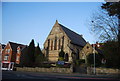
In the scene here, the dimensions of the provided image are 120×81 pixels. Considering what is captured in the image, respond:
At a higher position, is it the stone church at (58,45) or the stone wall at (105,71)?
the stone church at (58,45)

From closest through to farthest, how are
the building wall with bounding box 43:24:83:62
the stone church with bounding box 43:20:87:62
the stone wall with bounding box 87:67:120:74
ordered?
the stone wall with bounding box 87:67:120:74
the stone church with bounding box 43:20:87:62
the building wall with bounding box 43:24:83:62

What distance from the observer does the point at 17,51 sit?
54.8m

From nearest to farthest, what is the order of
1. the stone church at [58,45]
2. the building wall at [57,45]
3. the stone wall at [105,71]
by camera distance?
the stone wall at [105,71]
the stone church at [58,45]
the building wall at [57,45]

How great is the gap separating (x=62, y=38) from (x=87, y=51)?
10.7 meters

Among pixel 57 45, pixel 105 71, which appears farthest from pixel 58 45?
pixel 105 71

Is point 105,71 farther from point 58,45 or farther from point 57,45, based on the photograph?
point 57,45

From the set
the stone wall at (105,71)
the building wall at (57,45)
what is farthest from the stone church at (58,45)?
the stone wall at (105,71)

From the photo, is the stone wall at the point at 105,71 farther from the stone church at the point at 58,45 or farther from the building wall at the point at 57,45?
the building wall at the point at 57,45

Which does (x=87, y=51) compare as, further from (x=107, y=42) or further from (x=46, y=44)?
(x=107, y=42)

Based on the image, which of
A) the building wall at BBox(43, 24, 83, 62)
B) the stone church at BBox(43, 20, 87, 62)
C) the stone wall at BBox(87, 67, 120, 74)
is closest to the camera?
the stone wall at BBox(87, 67, 120, 74)

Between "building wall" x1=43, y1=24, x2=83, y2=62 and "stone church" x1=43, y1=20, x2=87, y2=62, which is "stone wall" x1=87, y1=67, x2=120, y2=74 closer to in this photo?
"stone church" x1=43, y1=20, x2=87, y2=62

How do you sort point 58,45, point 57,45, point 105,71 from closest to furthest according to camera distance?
1. point 105,71
2. point 58,45
3. point 57,45

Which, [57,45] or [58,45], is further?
[57,45]

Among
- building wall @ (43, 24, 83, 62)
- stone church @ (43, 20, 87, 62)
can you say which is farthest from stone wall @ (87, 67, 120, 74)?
building wall @ (43, 24, 83, 62)
